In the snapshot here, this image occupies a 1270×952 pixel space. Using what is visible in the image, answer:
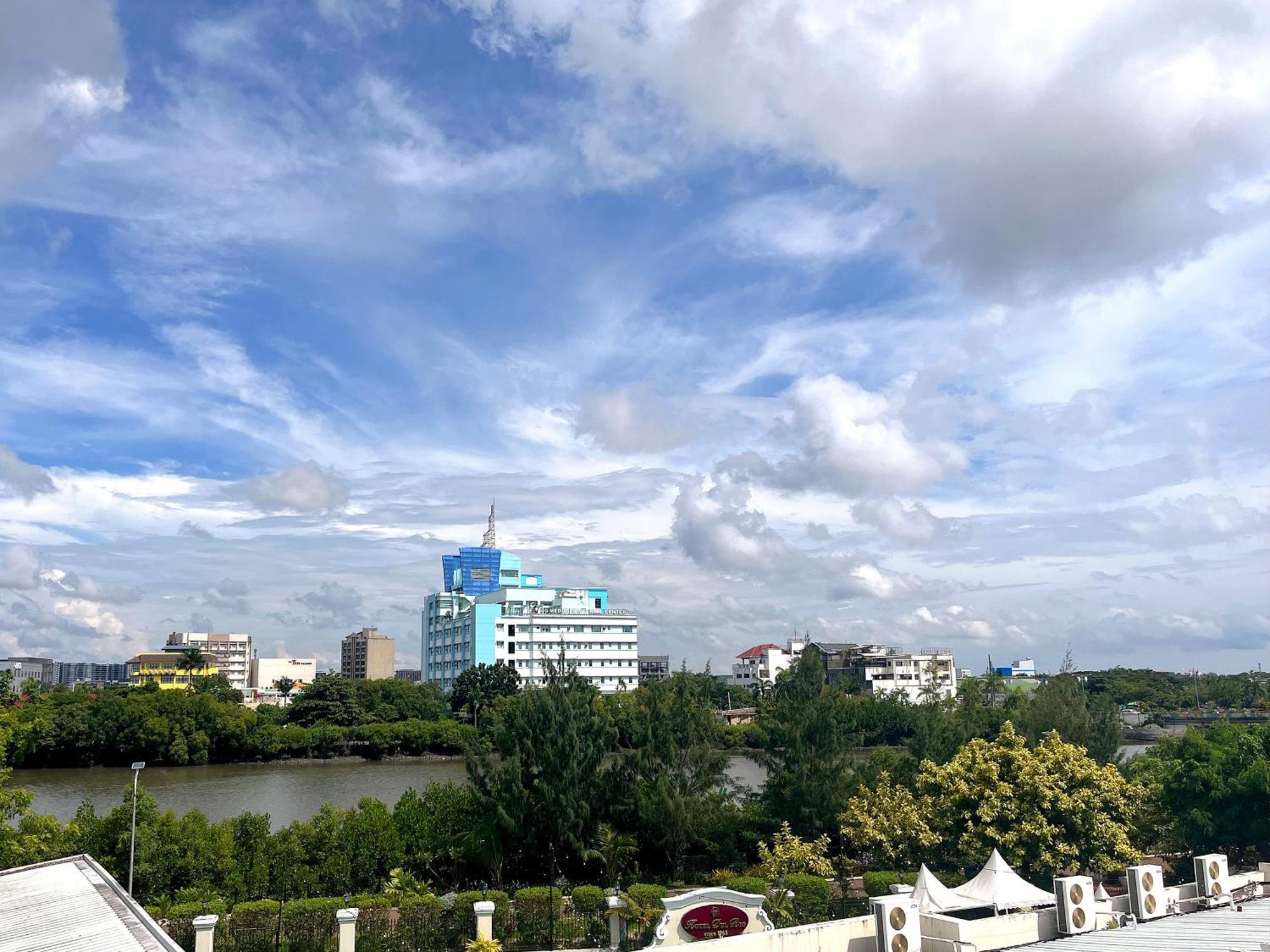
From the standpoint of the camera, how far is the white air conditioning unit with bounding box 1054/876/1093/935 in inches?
590

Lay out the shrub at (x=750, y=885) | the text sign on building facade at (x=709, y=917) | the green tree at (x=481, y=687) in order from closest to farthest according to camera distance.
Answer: the text sign on building facade at (x=709, y=917) < the shrub at (x=750, y=885) < the green tree at (x=481, y=687)

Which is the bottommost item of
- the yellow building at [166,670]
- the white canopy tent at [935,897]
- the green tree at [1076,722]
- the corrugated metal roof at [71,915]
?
the white canopy tent at [935,897]

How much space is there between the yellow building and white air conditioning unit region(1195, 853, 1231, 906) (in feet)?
329

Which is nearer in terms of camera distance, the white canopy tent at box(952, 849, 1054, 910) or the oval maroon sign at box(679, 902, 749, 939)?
the oval maroon sign at box(679, 902, 749, 939)

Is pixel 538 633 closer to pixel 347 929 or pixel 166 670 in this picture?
pixel 166 670

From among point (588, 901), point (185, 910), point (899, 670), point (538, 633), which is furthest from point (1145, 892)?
point (899, 670)

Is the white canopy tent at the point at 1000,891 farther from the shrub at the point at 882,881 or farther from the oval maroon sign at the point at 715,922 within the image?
the oval maroon sign at the point at 715,922

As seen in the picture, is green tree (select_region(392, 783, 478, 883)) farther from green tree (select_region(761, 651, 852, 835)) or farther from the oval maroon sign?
the oval maroon sign

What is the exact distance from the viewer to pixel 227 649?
15438 cm

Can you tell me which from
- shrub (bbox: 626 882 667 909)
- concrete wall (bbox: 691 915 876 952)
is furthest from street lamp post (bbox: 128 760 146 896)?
concrete wall (bbox: 691 915 876 952)

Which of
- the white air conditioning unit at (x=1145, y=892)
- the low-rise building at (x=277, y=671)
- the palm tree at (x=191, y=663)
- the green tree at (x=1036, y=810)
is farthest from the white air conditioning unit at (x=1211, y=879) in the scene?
the low-rise building at (x=277, y=671)

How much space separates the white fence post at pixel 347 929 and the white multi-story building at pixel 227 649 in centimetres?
14529

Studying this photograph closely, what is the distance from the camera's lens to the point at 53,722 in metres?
60.5

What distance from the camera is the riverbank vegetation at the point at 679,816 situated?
21328mm
